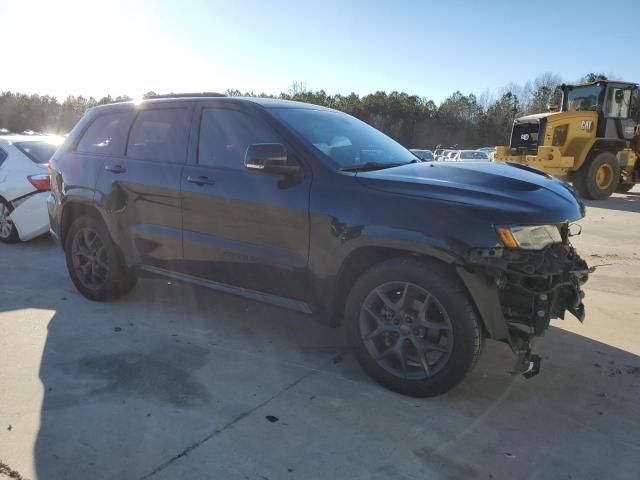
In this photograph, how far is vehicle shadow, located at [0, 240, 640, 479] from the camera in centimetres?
259

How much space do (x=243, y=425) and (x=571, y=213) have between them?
7.44 ft

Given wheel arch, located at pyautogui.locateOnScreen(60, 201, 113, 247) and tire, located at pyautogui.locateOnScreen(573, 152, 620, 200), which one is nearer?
wheel arch, located at pyautogui.locateOnScreen(60, 201, 113, 247)

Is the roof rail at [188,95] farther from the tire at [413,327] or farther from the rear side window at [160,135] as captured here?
the tire at [413,327]

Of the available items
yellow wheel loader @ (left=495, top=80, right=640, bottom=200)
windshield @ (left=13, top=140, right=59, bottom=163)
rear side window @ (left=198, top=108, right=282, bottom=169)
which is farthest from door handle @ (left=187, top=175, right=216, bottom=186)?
yellow wheel loader @ (left=495, top=80, right=640, bottom=200)

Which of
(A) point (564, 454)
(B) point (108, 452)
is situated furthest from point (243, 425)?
(A) point (564, 454)

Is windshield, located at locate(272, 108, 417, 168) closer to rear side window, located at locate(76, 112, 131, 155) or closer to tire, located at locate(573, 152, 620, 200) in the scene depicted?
rear side window, located at locate(76, 112, 131, 155)

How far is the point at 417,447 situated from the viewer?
2.69 meters

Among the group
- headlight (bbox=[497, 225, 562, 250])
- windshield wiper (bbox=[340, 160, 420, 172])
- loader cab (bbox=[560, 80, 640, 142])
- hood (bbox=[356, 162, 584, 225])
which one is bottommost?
headlight (bbox=[497, 225, 562, 250])

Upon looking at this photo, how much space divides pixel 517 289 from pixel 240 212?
1.91 metres

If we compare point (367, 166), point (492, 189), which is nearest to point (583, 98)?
point (367, 166)

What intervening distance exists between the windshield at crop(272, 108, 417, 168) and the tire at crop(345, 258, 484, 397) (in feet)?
2.95

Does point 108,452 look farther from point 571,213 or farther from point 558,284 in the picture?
point 571,213

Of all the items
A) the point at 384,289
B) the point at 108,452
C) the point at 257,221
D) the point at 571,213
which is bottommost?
the point at 108,452

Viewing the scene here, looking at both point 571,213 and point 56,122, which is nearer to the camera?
point 571,213
